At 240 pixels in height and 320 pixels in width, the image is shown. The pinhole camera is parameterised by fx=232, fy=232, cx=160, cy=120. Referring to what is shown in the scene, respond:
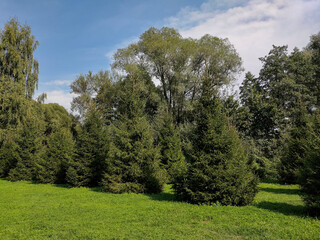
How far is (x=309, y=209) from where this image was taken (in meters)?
8.30

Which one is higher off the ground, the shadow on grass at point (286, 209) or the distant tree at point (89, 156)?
the distant tree at point (89, 156)

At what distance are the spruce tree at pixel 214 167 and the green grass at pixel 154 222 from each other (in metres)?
0.68

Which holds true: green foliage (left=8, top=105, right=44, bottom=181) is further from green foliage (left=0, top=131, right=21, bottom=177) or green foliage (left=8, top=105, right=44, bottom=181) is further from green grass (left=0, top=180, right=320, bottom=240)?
green grass (left=0, top=180, right=320, bottom=240)

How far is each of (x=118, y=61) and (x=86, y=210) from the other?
27135 mm

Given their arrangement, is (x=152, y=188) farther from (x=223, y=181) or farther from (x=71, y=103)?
(x=71, y=103)

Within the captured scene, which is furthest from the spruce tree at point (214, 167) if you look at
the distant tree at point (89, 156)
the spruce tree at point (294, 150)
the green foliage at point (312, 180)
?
the spruce tree at point (294, 150)

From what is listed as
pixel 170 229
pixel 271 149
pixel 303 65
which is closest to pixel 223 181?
pixel 170 229

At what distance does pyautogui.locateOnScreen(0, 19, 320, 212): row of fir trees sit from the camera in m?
10.4

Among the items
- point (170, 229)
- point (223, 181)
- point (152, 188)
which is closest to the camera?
point (170, 229)

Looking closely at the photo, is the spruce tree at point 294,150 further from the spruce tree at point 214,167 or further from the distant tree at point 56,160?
the distant tree at point 56,160

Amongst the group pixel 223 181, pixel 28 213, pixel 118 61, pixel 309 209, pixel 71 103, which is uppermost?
pixel 118 61

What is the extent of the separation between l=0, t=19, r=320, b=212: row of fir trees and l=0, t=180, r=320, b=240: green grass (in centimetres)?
126

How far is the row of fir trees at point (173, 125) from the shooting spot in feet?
34.1

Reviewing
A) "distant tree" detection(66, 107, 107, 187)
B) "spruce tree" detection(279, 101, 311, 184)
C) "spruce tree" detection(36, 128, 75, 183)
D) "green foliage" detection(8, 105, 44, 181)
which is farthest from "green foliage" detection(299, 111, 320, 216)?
"green foliage" detection(8, 105, 44, 181)
